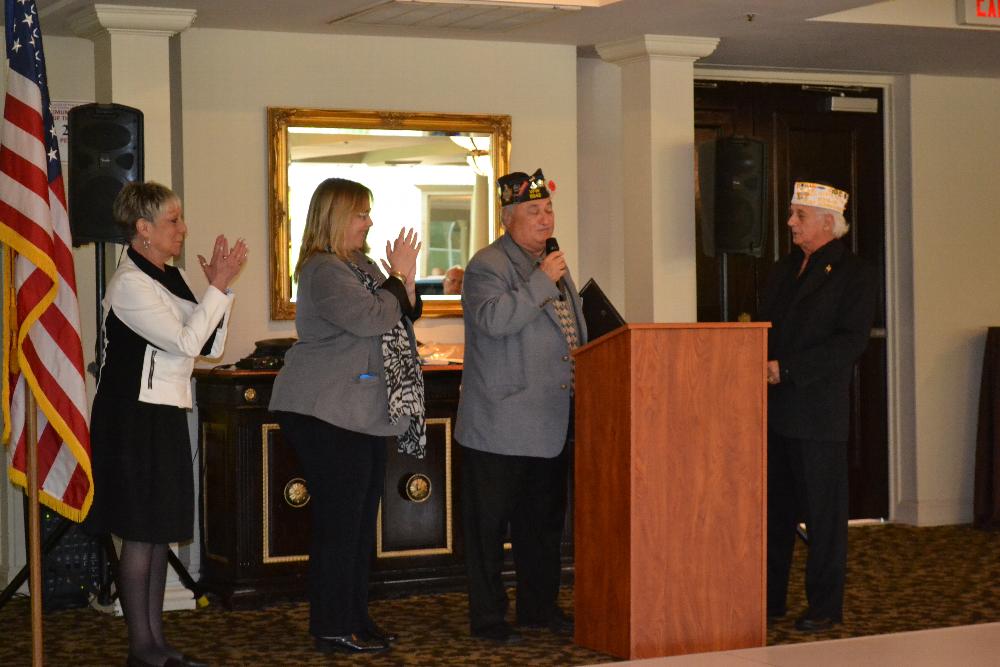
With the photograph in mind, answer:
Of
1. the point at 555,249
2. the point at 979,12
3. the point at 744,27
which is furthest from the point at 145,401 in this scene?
the point at 979,12

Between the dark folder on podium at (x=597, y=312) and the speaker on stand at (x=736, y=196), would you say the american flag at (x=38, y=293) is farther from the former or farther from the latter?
the speaker on stand at (x=736, y=196)

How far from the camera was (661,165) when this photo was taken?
20.5ft

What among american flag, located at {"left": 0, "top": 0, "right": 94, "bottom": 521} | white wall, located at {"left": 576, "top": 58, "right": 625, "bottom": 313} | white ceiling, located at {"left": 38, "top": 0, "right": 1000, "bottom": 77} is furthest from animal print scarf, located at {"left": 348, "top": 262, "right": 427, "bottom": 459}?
white wall, located at {"left": 576, "top": 58, "right": 625, "bottom": 313}

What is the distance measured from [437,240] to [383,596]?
1.72 meters

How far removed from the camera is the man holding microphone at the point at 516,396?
4383 millimetres

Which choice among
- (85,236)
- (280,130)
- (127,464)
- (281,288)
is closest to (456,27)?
(280,130)

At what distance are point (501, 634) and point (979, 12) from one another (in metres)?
3.65

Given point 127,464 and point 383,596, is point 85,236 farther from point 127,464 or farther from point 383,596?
point 383,596

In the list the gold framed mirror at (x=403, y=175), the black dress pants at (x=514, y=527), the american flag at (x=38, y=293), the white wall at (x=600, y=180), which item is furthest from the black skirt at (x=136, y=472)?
the white wall at (x=600, y=180)

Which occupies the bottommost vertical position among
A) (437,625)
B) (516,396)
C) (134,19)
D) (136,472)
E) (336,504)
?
(437,625)

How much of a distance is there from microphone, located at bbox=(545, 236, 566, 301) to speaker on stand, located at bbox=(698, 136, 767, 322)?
67.9 inches

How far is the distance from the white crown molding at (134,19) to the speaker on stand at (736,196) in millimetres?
2433

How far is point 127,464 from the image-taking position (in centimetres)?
387

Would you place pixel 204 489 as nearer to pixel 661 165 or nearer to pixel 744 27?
pixel 661 165
